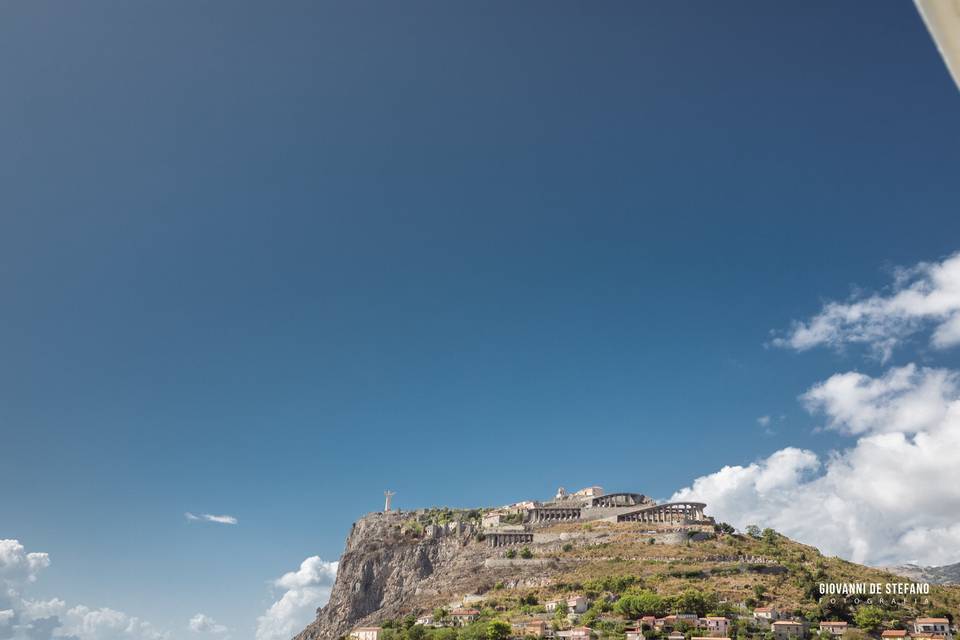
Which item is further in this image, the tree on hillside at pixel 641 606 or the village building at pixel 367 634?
the village building at pixel 367 634

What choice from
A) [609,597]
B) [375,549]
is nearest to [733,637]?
[609,597]

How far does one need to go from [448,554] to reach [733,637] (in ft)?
160

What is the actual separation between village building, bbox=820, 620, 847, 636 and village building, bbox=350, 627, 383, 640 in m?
40.3

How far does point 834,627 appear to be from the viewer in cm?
5828

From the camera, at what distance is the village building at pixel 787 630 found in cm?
5725

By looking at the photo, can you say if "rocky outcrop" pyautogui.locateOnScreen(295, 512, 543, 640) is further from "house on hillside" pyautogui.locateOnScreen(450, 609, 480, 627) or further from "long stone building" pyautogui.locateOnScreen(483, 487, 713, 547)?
"house on hillside" pyautogui.locateOnScreen(450, 609, 480, 627)

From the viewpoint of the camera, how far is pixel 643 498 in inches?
4124

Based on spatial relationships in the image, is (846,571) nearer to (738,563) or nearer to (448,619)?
(738,563)

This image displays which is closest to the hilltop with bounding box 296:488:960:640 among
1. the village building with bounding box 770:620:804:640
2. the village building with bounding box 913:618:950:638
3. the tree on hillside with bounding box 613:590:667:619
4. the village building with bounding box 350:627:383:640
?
the tree on hillside with bounding box 613:590:667:619

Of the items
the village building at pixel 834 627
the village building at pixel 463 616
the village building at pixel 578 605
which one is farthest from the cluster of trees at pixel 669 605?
the village building at pixel 463 616

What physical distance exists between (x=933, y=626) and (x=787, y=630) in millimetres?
11946

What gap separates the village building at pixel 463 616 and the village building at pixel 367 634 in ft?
25.2

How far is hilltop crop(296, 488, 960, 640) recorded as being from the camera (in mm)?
64688

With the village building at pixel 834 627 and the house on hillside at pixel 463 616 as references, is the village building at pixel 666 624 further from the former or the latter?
the house on hillside at pixel 463 616
